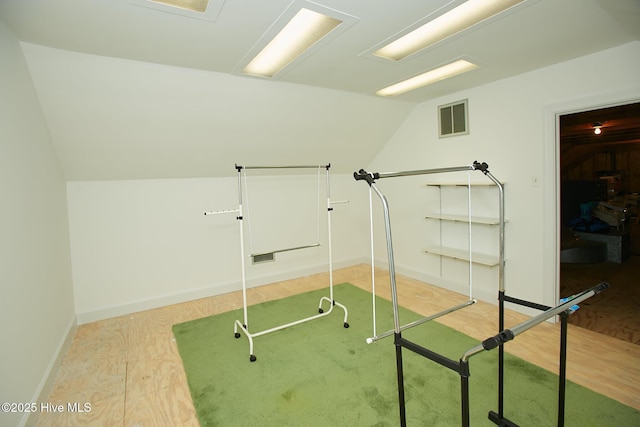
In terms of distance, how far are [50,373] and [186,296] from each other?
1676mm

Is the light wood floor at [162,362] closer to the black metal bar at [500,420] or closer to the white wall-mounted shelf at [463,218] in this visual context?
the black metal bar at [500,420]

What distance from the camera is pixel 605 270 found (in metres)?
4.70

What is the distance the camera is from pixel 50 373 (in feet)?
7.82

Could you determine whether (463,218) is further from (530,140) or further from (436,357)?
(436,357)

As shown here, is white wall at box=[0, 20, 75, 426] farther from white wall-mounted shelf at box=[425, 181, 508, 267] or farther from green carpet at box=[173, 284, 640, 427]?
white wall-mounted shelf at box=[425, 181, 508, 267]

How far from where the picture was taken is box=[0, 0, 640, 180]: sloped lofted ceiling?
193 cm

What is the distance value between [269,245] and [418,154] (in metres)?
2.44

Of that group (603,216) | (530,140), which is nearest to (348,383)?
(530,140)

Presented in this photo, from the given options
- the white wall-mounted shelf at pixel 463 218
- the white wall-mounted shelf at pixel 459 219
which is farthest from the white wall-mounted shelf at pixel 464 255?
the white wall-mounted shelf at pixel 463 218

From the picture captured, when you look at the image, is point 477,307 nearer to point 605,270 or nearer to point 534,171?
point 534,171

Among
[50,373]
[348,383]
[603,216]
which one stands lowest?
[348,383]

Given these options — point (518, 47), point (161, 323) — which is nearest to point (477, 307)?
point (518, 47)

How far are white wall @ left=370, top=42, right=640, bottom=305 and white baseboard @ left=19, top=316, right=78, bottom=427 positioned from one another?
4077mm

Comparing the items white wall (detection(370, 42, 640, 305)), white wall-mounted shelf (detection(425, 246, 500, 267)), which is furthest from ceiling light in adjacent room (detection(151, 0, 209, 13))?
white wall-mounted shelf (detection(425, 246, 500, 267))
